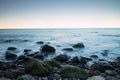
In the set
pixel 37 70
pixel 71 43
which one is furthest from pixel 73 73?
pixel 71 43

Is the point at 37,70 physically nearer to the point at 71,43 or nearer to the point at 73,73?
the point at 73,73

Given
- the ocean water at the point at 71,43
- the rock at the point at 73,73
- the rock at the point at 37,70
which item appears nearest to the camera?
the rock at the point at 73,73

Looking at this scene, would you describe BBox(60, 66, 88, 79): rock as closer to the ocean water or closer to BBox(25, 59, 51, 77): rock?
BBox(25, 59, 51, 77): rock

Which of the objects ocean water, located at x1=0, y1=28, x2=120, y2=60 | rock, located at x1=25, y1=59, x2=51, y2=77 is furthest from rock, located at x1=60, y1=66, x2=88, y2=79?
ocean water, located at x1=0, y1=28, x2=120, y2=60

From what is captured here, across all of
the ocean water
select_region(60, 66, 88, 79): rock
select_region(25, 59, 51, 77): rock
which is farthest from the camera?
the ocean water

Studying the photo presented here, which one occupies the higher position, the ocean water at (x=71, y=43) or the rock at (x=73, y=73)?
the rock at (x=73, y=73)

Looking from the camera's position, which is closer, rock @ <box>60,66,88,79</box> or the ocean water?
rock @ <box>60,66,88,79</box>

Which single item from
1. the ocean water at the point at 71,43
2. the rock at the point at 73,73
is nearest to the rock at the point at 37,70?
the rock at the point at 73,73

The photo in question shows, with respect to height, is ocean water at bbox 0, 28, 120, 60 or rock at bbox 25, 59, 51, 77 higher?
rock at bbox 25, 59, 51, 77

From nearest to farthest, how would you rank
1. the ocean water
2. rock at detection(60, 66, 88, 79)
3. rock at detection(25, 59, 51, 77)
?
rock at detection(60, 66, 88, 79), rock at detection(25, 59, 51, 77), the ocean water

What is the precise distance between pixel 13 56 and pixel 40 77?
6.23m

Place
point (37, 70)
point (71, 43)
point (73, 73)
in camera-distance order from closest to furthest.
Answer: point (73, 73)
point (37, 70)
point (71, 43)

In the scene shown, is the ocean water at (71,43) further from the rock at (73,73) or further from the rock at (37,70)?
the rock at (73,73)

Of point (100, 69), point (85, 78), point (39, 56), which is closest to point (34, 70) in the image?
point (85, 78)
